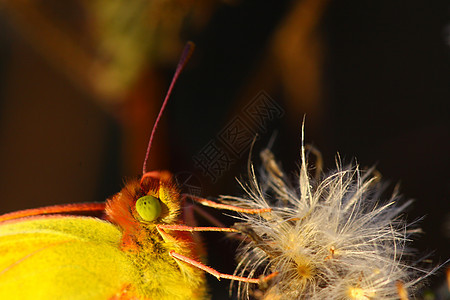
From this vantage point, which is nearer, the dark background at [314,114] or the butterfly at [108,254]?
the butterfly at [108,254]

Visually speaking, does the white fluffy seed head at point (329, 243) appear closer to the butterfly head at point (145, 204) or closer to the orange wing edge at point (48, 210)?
the butterfly head at point (145, 204)

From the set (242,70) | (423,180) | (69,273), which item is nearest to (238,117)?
(242,70)

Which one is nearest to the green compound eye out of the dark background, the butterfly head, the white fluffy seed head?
the butterfly head

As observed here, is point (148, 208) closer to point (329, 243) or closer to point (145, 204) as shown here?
point (145, 204)

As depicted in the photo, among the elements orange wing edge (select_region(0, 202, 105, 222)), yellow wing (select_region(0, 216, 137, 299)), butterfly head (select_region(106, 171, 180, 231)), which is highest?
butterfly head (select_region(106, 171, 180, 231))

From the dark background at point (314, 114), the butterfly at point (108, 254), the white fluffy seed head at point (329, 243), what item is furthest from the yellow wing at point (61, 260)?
the dark background at point (314, 114)

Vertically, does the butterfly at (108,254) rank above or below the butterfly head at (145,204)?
below

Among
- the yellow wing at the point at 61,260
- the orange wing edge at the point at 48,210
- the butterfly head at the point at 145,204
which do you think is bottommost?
the yellow wing at the point at 61,260

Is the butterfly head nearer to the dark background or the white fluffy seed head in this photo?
the white fluffy seed head
